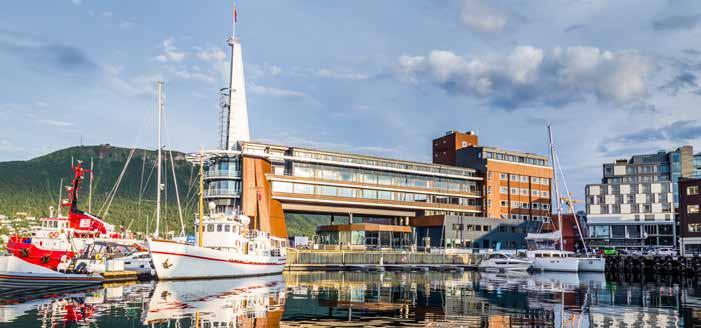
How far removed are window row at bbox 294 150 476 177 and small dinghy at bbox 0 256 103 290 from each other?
62.5 meters

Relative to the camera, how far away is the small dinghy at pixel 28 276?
43594 millimetres

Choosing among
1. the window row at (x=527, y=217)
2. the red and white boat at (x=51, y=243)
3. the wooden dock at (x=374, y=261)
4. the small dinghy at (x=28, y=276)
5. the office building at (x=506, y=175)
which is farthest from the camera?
the window row at (x=527, y=217)

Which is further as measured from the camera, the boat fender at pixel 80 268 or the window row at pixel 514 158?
the window row at pixel 514 158

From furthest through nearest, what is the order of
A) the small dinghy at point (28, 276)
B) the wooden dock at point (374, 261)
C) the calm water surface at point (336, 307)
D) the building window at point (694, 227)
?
the building window at point (694, 227) < the wooden dock at point (374, 261) < the small dinghy at point (28, 276) < the calm water surface at point (336, 307)

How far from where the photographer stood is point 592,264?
92.6 m

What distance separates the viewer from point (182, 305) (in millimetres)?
36875

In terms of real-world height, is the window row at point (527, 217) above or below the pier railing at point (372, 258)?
above

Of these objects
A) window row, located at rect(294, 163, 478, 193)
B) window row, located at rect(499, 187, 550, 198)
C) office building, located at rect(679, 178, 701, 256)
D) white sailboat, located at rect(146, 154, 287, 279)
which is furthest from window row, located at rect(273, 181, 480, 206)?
office building, located at rect(679, 178, 701, 256)

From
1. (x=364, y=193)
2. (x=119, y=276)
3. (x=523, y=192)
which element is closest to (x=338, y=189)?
(x=364, y=193)

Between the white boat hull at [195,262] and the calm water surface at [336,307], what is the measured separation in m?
5.72

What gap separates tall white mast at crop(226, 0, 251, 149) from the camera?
105 m

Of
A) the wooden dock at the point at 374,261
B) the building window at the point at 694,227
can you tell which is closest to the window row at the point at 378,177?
the wooden dock at the point at 374,261

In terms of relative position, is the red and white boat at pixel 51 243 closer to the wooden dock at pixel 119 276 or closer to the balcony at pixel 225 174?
the wooden dock at pixel 119 276

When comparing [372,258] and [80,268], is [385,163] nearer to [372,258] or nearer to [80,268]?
[372,258]
